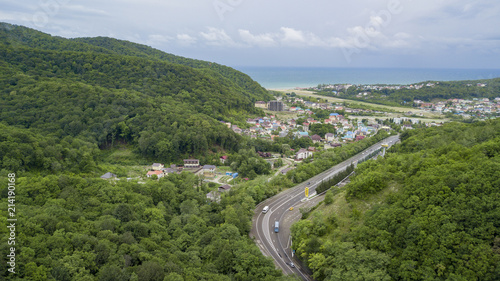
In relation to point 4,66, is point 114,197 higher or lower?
lower

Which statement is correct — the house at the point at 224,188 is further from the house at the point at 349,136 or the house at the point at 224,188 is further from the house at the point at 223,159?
the house at the point at 349,136

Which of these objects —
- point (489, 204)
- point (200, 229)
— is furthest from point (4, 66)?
point (489, 204)

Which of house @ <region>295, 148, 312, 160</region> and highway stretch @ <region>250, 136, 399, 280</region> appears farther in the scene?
house @ <region>295, 148, 312, 160</region>

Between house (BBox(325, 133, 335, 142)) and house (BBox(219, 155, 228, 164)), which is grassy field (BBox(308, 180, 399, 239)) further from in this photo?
house (BBox(325, 133, 335, 142))

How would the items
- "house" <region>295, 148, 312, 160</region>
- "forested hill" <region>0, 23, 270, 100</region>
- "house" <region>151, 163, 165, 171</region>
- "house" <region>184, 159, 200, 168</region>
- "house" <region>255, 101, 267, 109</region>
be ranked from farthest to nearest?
1. "house" <region>255, 101, 267, 109</region>
2. "forested hill" <region>0, 23, 270, 100</region>
3. "house" <region>295, 148, 312, 160</region>
4. "house" <region>184, 159, 200, 168</region>
5. "house" <region>151, 163, 165, 171</region>

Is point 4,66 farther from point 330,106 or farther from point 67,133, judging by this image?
point 330,106

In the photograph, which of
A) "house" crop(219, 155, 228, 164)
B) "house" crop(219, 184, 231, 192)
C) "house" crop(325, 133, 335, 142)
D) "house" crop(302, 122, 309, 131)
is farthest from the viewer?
"house" crop(302, 122, 309, 131)

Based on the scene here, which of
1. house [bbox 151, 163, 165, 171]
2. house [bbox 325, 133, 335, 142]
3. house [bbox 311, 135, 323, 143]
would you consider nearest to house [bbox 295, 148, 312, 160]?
house [bbox 311, 135, 323, 143]
